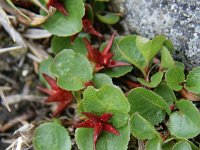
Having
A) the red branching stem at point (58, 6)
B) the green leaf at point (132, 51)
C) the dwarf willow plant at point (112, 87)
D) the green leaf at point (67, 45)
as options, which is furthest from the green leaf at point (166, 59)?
the red branching stem at point (58, 6)

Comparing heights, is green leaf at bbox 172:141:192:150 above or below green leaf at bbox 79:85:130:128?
below

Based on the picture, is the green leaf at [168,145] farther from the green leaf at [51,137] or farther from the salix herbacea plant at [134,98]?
the green leaf at [51,137]

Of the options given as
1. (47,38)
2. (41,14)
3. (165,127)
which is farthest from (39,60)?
(165,127)

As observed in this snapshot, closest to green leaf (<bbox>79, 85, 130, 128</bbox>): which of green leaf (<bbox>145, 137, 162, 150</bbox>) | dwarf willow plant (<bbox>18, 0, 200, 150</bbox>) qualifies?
dwarf willow plant (<bbox>18, 0, 200, 150</bbox>)

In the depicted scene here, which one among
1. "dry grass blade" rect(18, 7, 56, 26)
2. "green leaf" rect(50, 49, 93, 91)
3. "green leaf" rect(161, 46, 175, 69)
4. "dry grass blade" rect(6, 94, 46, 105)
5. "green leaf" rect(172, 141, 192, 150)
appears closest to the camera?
"green leaf" rect(172, 141, 192, 150)

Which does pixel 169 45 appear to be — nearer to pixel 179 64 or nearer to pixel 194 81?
pixel 179 64

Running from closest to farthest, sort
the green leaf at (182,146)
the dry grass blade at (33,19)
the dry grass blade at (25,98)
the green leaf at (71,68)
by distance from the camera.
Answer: the green leaf at (182,146) → the green leaf at (71,68) → the dry grass blade at (33,19) → the dry grass blade at (25,98)

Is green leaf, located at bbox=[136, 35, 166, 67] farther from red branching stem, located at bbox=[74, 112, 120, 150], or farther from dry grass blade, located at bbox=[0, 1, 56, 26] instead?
dry grass blade, located at bbox=[0, 1, 56, 26]
